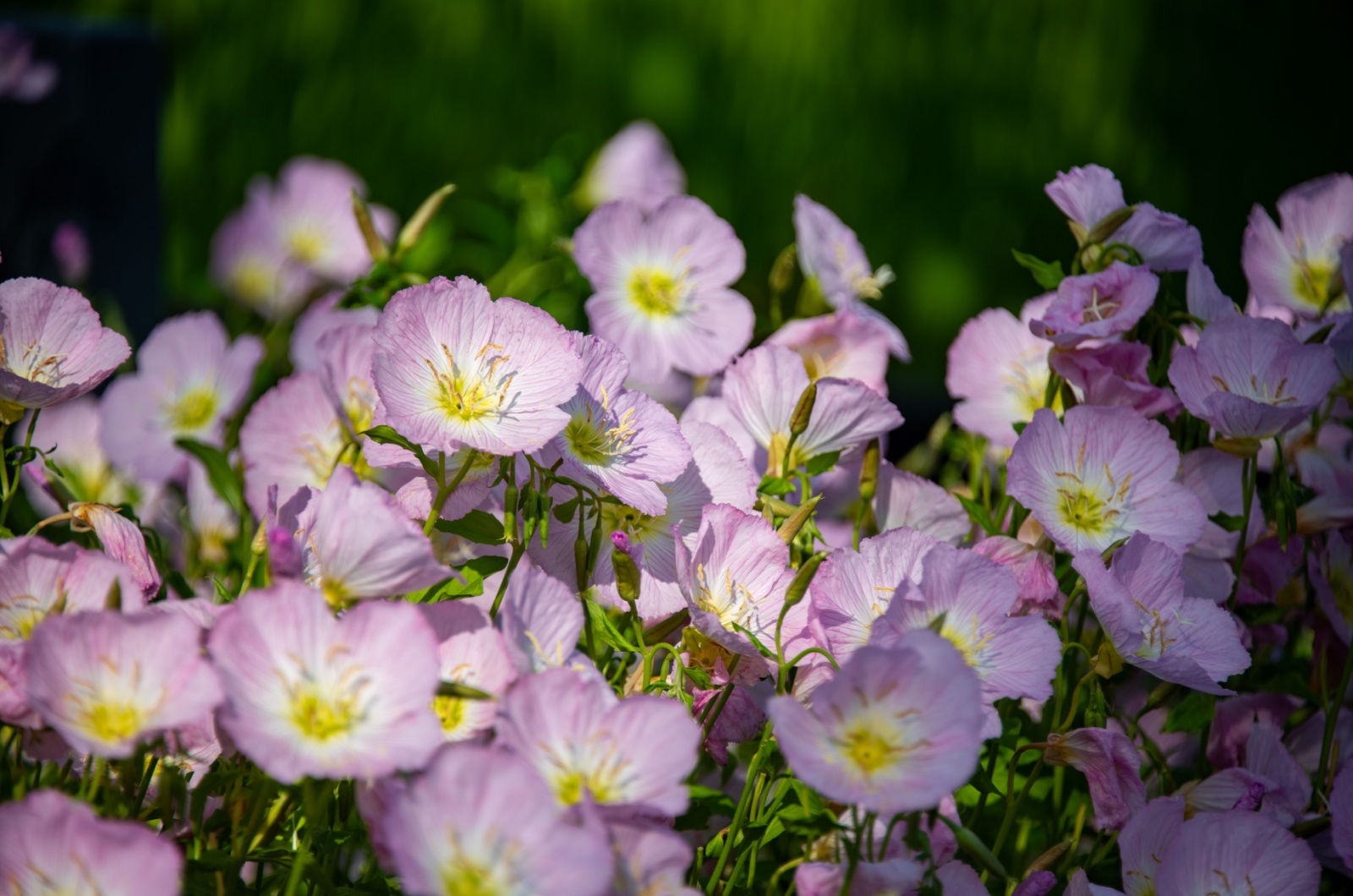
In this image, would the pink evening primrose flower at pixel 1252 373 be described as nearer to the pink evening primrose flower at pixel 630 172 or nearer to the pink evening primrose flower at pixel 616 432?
the pink evening primrose flower at pixel 616 432

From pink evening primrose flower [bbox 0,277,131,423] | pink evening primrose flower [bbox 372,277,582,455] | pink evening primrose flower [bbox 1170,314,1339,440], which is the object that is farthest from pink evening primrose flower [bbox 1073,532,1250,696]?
pink evening primrose flower [bbox 0,277,131,423]

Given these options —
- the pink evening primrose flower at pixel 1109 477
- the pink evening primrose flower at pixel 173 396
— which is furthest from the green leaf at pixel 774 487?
the pink evening primrose flower at pixel 173 396

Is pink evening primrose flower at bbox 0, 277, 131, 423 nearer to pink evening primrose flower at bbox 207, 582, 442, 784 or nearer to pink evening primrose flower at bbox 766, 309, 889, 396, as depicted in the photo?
pink evening primrose flower at bbox 207, 582, 442, 784

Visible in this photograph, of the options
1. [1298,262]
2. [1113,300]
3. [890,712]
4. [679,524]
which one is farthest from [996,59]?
[890,712]

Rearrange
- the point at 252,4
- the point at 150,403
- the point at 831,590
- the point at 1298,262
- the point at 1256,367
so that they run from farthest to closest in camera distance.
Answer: the point at 252,4, the point at 150,403, the point at 1298,262, the point at 1256,367, the point at 831,590

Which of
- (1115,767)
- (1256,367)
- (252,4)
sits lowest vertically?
(252,4)

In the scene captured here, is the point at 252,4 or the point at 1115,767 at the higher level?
the point at 1115,767

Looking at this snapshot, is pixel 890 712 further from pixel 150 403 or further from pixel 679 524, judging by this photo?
pixel 150 403
